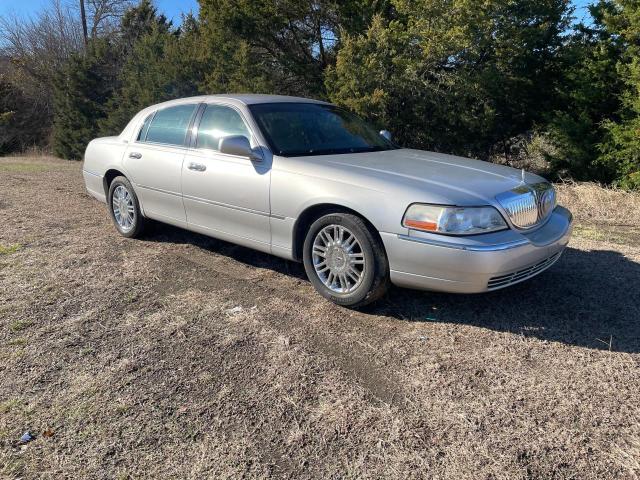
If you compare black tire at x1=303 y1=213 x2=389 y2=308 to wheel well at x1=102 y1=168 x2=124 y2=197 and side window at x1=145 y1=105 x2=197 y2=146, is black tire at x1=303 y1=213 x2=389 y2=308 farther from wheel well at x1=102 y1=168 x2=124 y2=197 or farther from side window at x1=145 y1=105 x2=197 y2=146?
wheel well at x1=102 y1=168 x2=124 y2=197

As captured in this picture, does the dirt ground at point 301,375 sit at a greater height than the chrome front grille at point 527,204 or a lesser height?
lesser

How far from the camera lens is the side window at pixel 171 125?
4.80m

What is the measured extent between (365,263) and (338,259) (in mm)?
262

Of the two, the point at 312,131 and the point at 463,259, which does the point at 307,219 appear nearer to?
the point at 312,131

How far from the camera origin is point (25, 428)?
2.40 m

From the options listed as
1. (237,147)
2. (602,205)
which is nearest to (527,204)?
(237,147)

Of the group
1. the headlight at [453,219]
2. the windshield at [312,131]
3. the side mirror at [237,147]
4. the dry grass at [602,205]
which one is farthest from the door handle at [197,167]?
the dry grass at [602,205]

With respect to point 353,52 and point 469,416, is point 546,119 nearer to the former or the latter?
point 353,52

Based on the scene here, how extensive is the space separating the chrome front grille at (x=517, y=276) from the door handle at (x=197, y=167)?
2.59 m

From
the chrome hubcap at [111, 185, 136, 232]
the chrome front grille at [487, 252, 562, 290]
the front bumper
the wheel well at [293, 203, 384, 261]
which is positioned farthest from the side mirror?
the chrome front grille at [487, 252, 562, 290]

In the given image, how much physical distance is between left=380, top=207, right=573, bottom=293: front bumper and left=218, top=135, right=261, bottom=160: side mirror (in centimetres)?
134

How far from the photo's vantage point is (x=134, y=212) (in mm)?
5387

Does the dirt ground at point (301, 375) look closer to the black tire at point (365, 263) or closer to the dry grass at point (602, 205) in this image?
the black tire at point (365, 263)

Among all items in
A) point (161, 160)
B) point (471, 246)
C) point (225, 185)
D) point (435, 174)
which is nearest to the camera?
point (471, 246)
